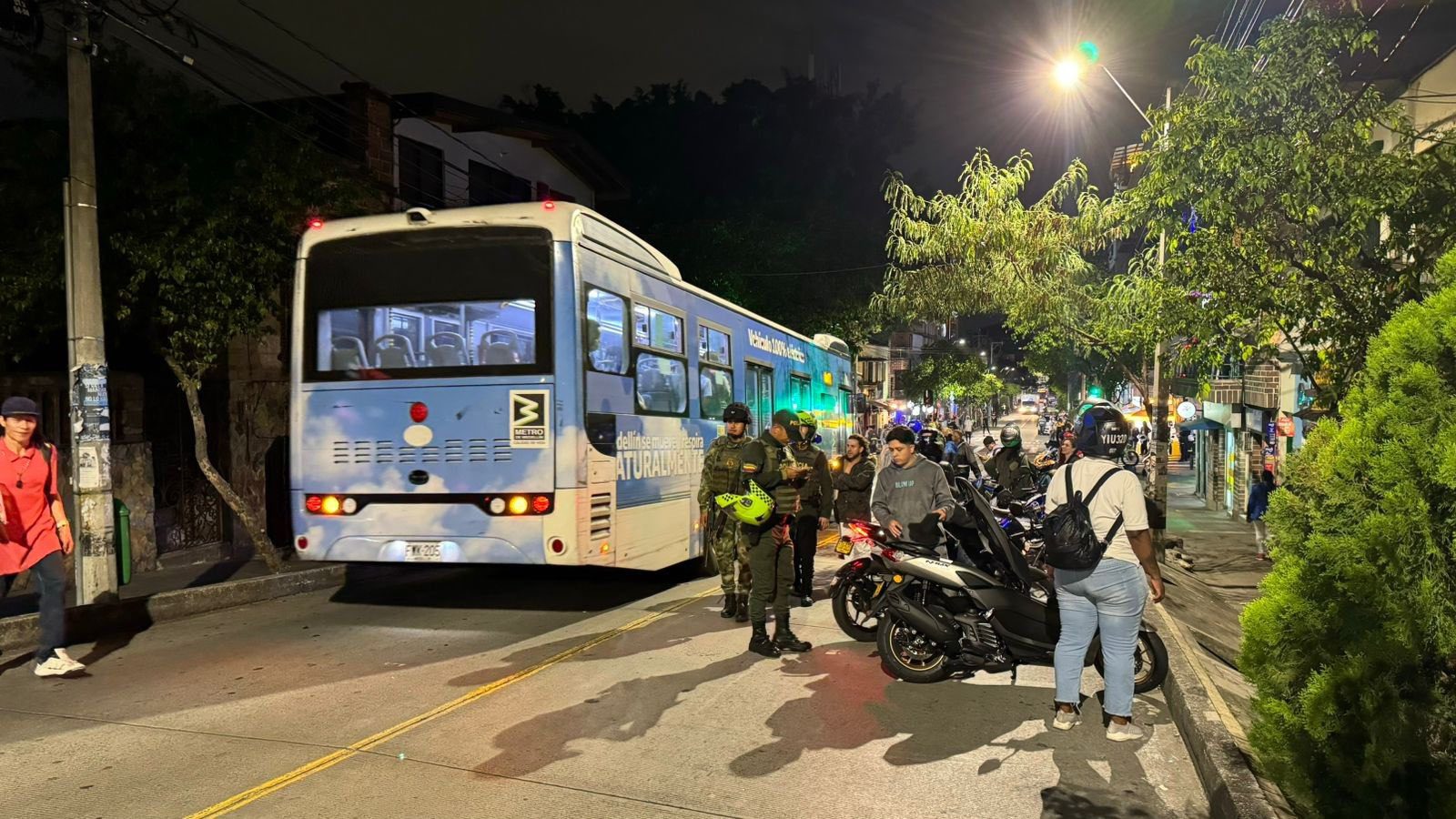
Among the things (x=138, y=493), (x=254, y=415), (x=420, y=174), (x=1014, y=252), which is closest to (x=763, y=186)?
(x=420, y=174)

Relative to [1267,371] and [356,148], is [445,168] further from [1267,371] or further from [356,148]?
[1267,371]

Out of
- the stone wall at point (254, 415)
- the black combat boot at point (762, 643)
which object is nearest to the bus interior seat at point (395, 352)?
the black combat boot at point (762, 643)

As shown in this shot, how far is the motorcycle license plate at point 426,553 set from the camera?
25.5ft

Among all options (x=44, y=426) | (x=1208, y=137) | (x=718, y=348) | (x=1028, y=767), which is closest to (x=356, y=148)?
(x=44, y=426)

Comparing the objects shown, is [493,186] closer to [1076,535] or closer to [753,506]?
[753,506]

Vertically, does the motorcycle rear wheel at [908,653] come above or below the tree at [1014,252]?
below

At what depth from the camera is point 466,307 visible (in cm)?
780

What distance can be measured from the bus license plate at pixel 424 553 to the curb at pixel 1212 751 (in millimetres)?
5516

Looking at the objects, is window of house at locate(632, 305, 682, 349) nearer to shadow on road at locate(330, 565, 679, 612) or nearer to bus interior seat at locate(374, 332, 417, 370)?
bus interior seat at locate(374, 332, 417, 370)

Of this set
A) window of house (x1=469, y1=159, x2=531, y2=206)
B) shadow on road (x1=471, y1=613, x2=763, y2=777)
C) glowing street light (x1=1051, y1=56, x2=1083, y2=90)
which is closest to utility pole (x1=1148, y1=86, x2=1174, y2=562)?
glowing street light (x1=1051, y1=56, x2=1083, y2=90)

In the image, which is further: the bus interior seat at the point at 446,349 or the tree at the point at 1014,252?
the tree at the point at 1014,252

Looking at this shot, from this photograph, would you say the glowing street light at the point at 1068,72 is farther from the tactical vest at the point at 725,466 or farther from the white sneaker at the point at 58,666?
the white sneaker at the point at 58,666

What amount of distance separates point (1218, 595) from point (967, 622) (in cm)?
774

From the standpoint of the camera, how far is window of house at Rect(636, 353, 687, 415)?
28.9ft
